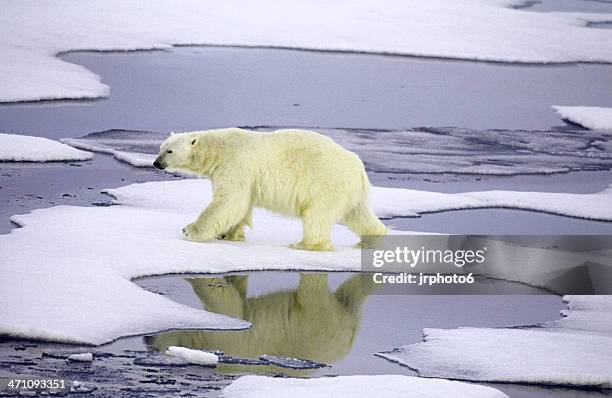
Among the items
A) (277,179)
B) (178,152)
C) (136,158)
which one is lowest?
(136,158)

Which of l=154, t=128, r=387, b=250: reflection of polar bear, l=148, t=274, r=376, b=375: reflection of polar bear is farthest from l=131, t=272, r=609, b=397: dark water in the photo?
l=154, t=128, r=387, b=250: reflection of polar bear

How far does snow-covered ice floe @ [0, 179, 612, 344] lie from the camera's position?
5777 millimetres

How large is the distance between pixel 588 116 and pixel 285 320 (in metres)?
8.65

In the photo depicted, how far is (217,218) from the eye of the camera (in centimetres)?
734

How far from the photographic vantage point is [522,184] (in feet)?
34.0

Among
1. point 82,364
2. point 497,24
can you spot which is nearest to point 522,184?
point 82,364

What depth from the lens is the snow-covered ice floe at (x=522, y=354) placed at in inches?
211

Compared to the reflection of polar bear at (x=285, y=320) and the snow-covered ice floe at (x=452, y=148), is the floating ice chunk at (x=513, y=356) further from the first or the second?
the snow-covered ice floe at (x=452, y=148)

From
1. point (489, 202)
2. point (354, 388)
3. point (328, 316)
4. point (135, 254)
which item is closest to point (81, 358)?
point (354, 388)

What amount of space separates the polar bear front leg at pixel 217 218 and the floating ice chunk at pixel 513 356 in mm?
1707

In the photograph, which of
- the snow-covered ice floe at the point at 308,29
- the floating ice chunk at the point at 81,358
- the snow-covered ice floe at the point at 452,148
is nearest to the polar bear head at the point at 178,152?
the floating ice chunk at the point at 81,358

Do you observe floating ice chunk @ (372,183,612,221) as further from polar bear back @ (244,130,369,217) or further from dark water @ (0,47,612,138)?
dark water @ (0,47,612,138)

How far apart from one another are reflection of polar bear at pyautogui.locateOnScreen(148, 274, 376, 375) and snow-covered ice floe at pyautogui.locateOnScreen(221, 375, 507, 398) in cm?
22

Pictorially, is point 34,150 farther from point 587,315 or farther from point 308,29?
point 308,29
